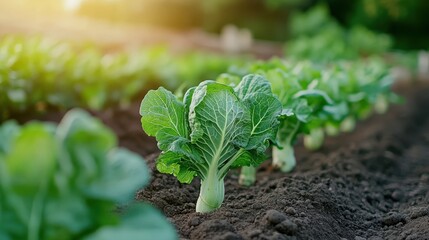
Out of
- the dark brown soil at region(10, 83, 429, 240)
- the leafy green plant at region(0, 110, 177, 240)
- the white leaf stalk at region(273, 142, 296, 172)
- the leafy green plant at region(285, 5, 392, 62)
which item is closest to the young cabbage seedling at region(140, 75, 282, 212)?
the dark brown soil at region(10, 83, 429, 240)

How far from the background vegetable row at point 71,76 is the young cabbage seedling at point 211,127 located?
273 centimetres

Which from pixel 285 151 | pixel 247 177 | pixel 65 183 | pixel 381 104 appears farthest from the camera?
pixel 381 104

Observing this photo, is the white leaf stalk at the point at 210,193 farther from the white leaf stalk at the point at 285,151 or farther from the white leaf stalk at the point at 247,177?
the white leaf stalk at the point at 285,151

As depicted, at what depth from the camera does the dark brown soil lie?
11.3 ft

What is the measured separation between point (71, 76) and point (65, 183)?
586 centimetres

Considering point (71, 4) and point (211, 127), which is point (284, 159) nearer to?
point (211, 127)

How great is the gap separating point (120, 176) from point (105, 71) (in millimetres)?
6294

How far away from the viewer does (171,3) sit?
29828mm

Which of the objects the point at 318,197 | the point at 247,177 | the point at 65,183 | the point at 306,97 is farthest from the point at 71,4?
the point at 65,183

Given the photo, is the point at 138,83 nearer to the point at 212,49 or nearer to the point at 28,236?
the point at 28,236

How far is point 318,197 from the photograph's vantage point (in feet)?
13.6

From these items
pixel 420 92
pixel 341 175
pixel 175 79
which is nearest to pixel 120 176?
pixel 341 175

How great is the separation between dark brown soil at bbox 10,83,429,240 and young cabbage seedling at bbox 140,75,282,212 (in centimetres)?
25

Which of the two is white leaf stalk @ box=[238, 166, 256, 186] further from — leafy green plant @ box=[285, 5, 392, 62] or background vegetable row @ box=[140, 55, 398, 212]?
leafy green plant @ box=[285, 5, 392, 62]
